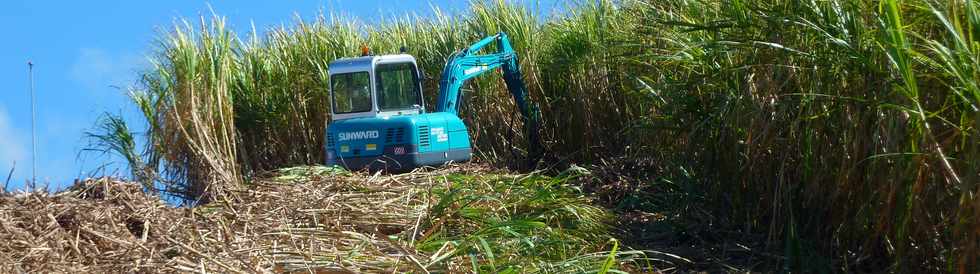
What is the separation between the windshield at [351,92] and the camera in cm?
1159

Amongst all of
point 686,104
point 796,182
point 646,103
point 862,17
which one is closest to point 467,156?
point 646,103

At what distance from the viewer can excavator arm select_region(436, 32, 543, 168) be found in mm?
12055

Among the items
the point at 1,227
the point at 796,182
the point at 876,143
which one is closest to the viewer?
the point at 1,227

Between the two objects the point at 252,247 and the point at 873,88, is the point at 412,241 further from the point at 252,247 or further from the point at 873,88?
the point at 873,88

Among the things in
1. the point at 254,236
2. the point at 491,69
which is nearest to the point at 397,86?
the point at 491,69

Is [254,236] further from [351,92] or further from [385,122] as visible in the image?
[351,92]

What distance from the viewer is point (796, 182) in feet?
23.2

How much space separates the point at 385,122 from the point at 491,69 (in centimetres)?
234

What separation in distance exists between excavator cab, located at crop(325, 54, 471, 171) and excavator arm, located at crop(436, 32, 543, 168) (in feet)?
1.19

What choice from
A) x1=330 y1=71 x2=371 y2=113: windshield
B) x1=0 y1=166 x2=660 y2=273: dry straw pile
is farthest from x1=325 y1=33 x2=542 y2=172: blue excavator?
x1=0 y1=166 x2=660 y2=273: dry straw pile

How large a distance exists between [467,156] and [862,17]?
236 inches

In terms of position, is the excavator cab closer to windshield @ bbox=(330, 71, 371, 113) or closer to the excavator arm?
windshield @ bbox=(330, 71, 371, 113)

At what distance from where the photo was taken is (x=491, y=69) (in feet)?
42.9

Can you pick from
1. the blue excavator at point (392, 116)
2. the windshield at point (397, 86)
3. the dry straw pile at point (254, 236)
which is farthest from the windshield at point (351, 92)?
the dry straw pile at point (254, 236)
